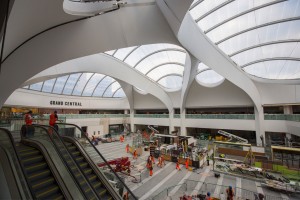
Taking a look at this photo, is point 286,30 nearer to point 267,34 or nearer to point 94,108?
point 267,34

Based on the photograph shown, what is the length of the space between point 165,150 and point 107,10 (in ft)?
52.0

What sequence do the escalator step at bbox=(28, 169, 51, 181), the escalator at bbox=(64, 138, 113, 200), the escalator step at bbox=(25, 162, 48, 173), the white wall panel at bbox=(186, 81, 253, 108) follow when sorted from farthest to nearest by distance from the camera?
the white wall panel at bbox=(186, 81, 253, 108), the escalator at bbox=(64, 138, 113, 200), the escalator step at bbox=(25, 162, 48, 173), the escalator step at bbox=(28, 169, 51, 181)

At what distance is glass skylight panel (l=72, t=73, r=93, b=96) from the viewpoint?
3018 cm

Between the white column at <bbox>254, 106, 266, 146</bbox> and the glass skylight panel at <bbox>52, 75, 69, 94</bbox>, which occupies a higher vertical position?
the glass skylight panel at <bbox>52, 75, 69, 94</bbox>

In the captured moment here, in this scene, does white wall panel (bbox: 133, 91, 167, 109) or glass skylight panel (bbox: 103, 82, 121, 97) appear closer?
white wall panel (bbox: 133, 91, 167, 109)

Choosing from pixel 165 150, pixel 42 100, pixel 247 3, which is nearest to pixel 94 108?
pixel 42 100

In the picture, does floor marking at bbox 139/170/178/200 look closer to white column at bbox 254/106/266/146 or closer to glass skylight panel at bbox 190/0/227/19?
glass skylight panel at bbox 190/0/227/19

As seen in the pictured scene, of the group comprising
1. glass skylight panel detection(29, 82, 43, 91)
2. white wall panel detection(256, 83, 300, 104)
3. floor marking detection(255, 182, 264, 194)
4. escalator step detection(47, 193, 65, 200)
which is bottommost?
floor marking detection(255, 182, 264, 194)

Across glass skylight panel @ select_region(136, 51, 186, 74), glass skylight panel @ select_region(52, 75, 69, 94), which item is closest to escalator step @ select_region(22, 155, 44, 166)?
glass skylight panel @ select_region(136, 51, 186, 74)

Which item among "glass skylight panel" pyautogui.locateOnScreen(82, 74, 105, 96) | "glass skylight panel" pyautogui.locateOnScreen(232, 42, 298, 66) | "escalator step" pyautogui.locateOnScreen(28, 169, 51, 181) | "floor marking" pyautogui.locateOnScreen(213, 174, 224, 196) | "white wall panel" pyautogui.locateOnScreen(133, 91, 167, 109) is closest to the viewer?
"escalator step" pyautogui.locateOnScreen(28, 169, 51, 181)

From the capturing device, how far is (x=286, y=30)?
15.6 metres

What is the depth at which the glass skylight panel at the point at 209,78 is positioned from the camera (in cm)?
2581

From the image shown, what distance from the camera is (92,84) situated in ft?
107

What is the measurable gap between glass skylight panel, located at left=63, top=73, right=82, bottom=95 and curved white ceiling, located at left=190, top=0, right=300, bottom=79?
21655mm
